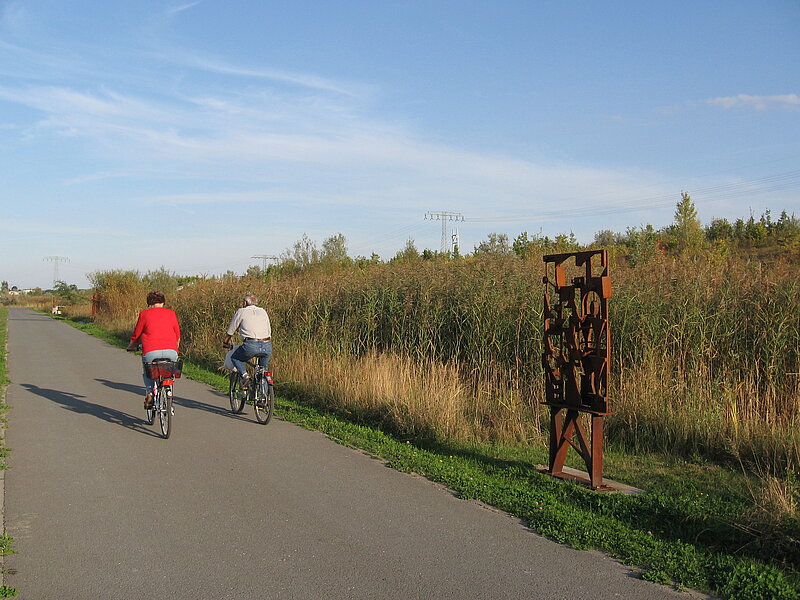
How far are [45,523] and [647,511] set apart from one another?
5.24 metres

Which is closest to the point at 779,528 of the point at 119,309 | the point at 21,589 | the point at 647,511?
the point at 647,511

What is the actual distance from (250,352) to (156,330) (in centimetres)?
182

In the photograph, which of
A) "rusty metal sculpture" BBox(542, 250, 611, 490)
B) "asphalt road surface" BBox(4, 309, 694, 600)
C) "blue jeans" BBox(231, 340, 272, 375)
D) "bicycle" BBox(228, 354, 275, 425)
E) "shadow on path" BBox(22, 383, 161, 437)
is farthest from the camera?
"blue jeans" BBox(231, 340, 272, 375)

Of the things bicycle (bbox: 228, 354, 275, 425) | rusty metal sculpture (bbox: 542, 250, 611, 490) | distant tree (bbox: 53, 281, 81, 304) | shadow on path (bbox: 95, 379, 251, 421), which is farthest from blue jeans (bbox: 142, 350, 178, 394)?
distant tree (bbox: 53, 281, 81, 304)

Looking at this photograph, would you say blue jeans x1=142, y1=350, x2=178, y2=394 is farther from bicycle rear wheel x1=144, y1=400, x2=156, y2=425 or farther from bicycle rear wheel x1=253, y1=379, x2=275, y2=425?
bicycle rear wheel x1=253, y1=379, x2=275, y2=425

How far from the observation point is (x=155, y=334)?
1055cm

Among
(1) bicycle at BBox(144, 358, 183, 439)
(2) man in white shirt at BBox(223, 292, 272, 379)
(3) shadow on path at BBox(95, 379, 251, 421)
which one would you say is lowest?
(3) shadow on path at BBox(95, 379, 251, 421)

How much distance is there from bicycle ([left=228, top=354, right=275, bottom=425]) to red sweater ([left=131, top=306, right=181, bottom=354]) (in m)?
1.53

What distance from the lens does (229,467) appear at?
8367mm

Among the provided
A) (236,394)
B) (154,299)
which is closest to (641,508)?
(154,299)

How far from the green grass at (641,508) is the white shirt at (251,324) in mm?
2696

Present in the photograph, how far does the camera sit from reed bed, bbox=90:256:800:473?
952 cm

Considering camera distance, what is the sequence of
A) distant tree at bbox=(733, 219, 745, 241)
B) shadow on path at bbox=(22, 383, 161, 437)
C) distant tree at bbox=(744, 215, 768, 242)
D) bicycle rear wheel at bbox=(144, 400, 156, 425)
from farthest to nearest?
distant tree at bbox=(733, 219, 745, 241) → distant tree at bbox=(744, 215, 768, 242) → shadow on path at bbox=(22, 383, 161, 437) → bicycle rear wheel at bbox=(144, 400, 156, 425)

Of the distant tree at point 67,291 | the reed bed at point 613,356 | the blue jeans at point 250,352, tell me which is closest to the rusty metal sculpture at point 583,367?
the reed bed at point 613,356
